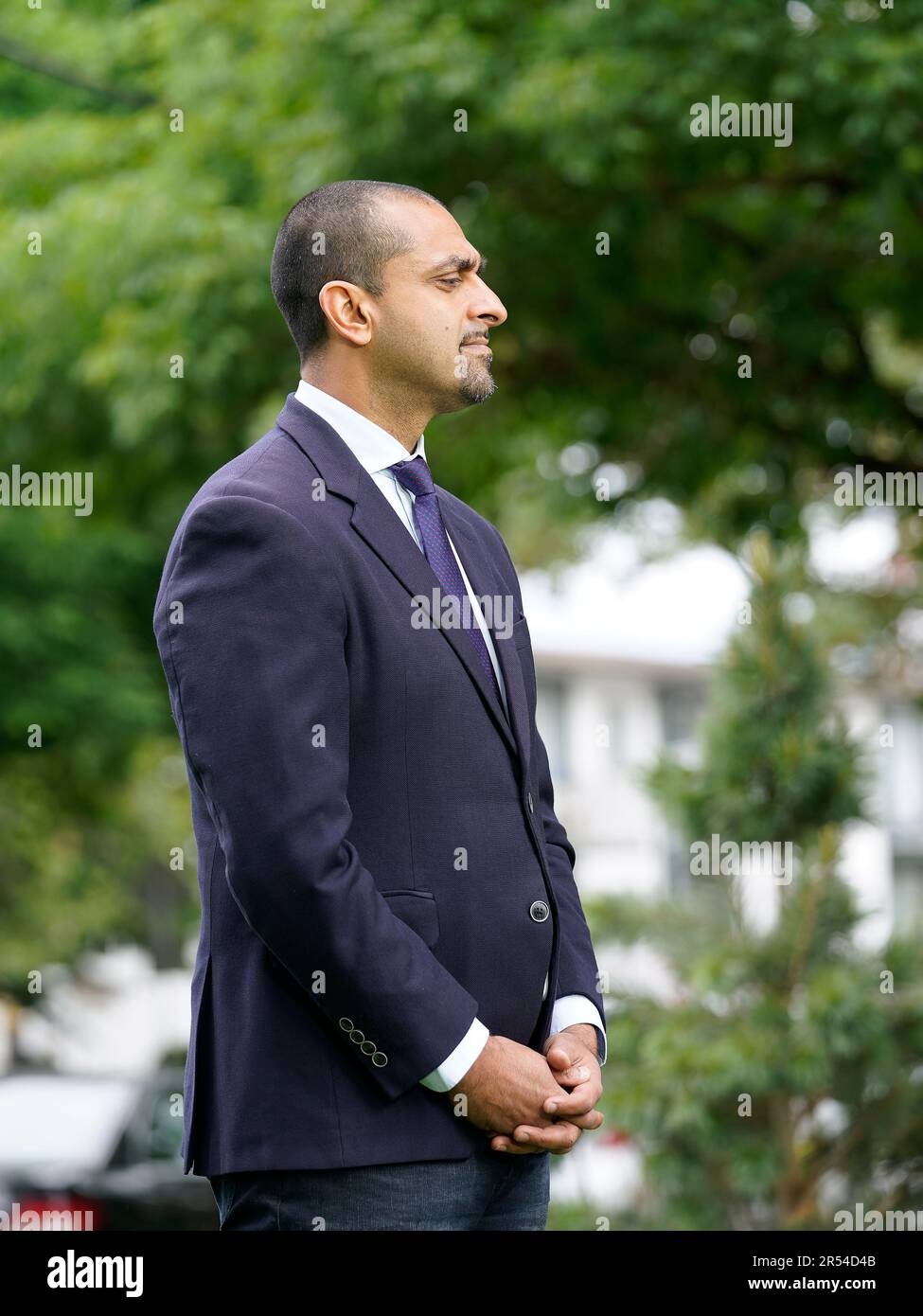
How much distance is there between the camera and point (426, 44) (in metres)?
6.54

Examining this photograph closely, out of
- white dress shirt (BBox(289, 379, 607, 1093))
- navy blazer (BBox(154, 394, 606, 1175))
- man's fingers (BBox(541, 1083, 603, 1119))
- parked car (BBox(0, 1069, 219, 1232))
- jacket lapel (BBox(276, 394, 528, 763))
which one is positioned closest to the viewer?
navy blazer (BBox(154, 394, 606, 1175))

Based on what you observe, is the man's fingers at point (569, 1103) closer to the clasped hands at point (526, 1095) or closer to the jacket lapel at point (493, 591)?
the clasped hands at point (526, 1095)

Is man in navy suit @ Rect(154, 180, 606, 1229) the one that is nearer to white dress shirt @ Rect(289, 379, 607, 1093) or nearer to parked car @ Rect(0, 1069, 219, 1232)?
white dress shirt @ Rect(289, 379, 607, 1093)

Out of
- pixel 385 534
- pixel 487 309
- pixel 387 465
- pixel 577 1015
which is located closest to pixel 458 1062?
pixel 577 1015

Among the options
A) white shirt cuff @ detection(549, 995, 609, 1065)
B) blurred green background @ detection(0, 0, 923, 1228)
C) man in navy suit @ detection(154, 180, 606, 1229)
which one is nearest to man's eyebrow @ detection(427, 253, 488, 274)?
man in navy suit @ detection(154, 180, 606, 1229)

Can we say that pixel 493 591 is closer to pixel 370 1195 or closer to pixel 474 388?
pixel 474 388

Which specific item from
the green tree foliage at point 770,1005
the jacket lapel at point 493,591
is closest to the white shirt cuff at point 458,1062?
the jacket lapel at point 493,591

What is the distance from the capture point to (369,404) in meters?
2.74

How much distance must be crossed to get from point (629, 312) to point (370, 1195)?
6.31m

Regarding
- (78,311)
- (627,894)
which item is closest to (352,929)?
(627,894)

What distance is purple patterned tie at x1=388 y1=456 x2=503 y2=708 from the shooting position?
106 inches

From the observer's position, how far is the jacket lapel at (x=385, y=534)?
258 cm

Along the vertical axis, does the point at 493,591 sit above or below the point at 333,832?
above
